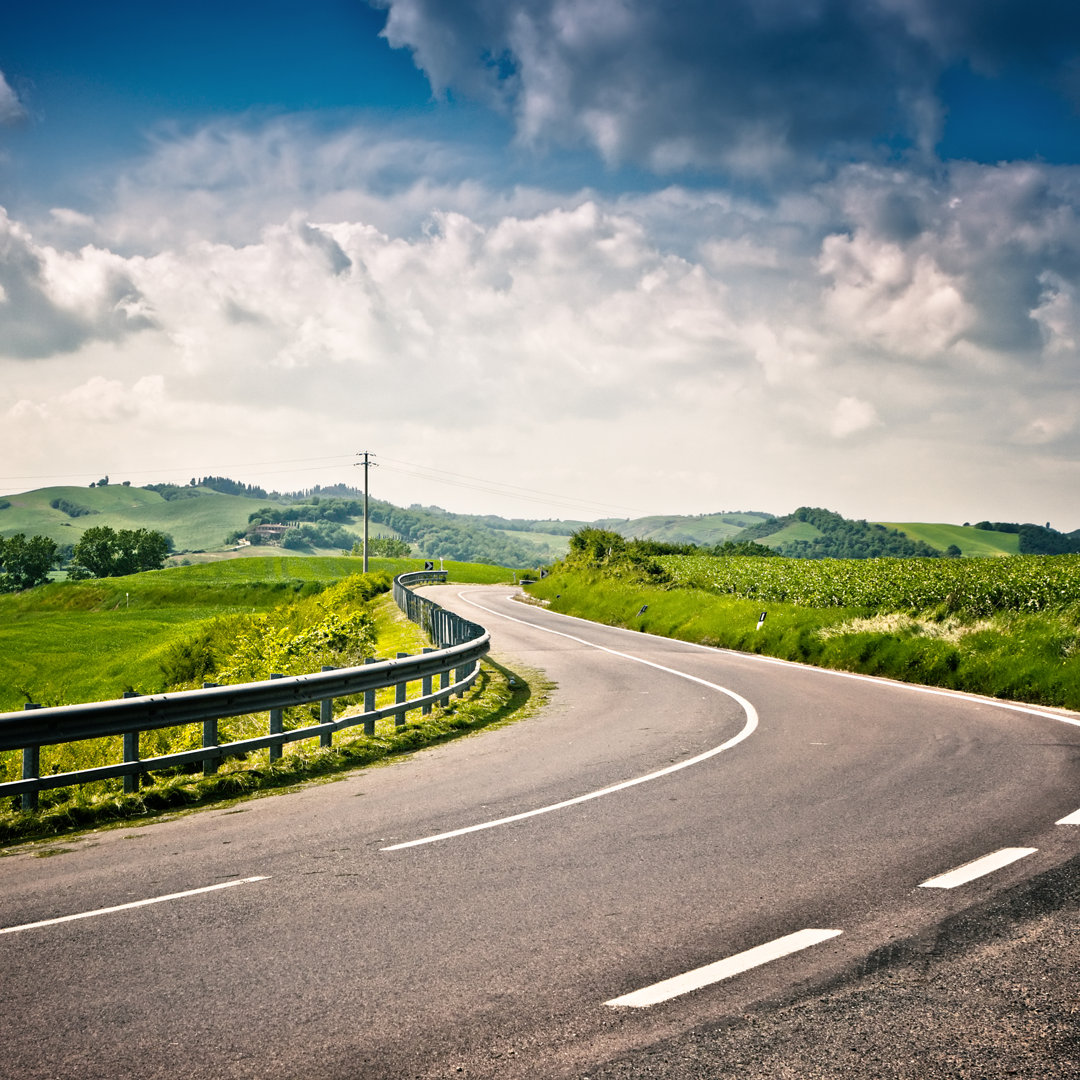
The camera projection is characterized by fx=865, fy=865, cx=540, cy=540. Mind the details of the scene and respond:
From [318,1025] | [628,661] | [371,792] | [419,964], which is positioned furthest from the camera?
[628,661]

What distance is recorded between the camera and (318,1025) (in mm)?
3830

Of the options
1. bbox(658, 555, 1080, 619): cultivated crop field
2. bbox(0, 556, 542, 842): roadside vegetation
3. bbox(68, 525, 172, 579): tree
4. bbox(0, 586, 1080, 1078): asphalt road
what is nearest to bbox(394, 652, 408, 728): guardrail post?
bbox(0, 556, 542, 842): roadside vegetation

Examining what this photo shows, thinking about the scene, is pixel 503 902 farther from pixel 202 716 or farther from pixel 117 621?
pixel 117 621

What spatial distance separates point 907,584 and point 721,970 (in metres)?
24.8

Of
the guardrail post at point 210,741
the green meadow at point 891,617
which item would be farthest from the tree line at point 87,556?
the guardrail post at point 210,741

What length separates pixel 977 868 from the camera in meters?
5.64

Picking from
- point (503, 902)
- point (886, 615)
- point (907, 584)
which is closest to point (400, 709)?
point (503, 902)

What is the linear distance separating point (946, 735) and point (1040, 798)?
340 cm

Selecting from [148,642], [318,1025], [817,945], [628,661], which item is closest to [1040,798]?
[817,945]

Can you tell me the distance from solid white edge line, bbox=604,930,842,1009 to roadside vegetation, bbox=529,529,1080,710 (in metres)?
11.1

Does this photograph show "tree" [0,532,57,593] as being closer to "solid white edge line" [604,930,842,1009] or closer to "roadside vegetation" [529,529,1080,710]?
"roadside vegetation" [529,529,1080,710]

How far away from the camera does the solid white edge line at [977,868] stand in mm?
5379

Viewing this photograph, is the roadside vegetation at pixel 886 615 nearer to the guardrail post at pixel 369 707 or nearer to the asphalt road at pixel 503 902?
the asphalt road at pixel 503 902

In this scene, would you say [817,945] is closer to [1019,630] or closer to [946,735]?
[946,735]
